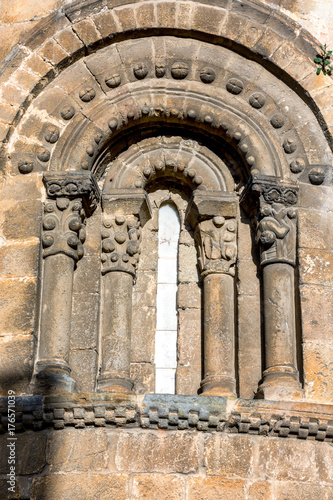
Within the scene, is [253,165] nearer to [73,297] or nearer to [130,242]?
[130,242]

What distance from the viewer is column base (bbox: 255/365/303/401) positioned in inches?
293

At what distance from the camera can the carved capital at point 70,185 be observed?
8141mm

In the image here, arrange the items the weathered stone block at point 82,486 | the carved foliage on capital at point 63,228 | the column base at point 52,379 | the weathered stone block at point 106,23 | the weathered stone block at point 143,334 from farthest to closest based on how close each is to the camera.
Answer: the weathered stone block at point 106,23 < the weathered stone block at point 143,334 < the carved foliage on capital at point 63,228 < the column base at point 52,379 < the weathered stone block at point 82,486

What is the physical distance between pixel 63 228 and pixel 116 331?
1044mm

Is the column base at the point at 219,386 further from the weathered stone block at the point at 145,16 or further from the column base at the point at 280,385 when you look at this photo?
the weathered stone block at the point at 145,16

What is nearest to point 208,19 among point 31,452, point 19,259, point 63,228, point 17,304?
point 63,228

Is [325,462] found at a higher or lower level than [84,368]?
lower

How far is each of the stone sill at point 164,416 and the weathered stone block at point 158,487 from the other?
399 mm

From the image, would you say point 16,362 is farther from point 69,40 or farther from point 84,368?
point 69,40

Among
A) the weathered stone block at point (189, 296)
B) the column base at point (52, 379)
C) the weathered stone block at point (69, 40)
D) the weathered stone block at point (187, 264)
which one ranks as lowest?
the column base at point (52, 379)

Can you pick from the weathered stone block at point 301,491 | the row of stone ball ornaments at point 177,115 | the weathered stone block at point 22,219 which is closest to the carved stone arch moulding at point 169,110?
the row of stone ball ornaments at point 177,115

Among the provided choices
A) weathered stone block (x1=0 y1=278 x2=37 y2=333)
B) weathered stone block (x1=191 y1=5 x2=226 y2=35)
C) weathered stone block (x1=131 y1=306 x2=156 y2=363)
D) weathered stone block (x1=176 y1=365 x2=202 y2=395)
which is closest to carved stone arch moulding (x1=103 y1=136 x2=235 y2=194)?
weathered stone block (x1=191 y1=5 x2=226 y2=35)

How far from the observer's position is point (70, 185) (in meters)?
8.14

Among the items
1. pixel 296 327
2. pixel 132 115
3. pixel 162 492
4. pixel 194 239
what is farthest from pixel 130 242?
pixel 162 492
